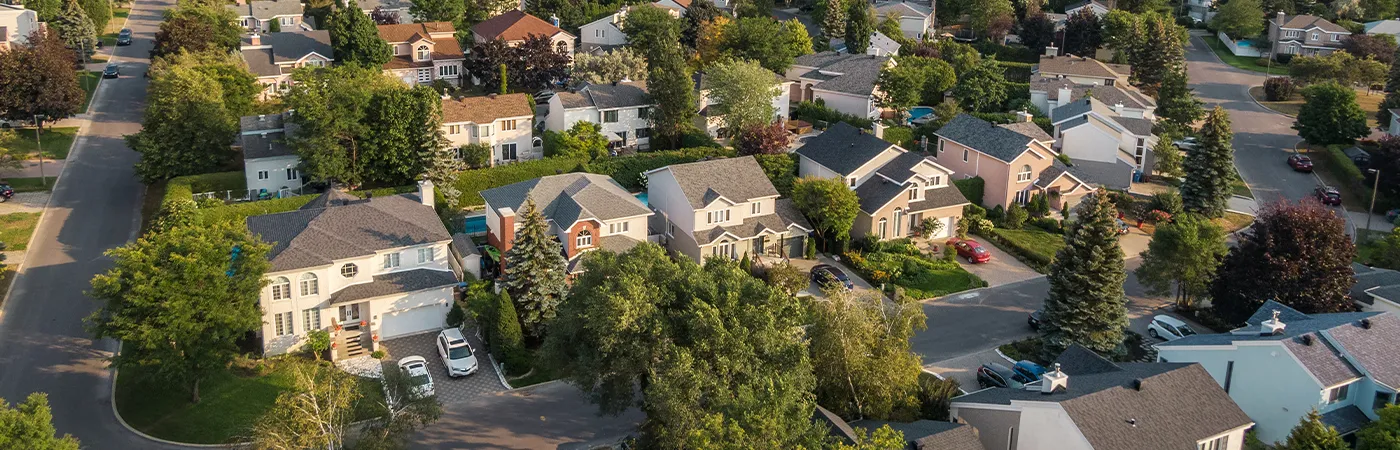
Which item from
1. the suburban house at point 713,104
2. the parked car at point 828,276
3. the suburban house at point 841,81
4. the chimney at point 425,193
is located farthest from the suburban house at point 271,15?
the parked car at point 828,276

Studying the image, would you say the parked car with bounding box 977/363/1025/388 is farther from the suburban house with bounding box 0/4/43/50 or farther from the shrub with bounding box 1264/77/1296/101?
the suburban house with bounding box 0/4/43/50

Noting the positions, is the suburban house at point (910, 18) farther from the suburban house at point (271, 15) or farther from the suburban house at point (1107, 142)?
the suburban house at point (271, 15)

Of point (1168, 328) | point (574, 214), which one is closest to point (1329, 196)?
point (1168, 328)

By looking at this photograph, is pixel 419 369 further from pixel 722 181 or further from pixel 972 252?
pixel 972 252

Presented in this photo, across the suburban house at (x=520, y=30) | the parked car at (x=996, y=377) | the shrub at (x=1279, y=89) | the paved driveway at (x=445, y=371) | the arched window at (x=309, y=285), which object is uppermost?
the suburban house at (x=520, y=30)

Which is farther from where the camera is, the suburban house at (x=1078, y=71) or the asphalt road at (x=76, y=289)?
the suburban house at (x=1078, y=71)

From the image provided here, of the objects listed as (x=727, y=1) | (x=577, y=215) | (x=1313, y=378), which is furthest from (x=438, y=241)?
(x=727, y=1)
